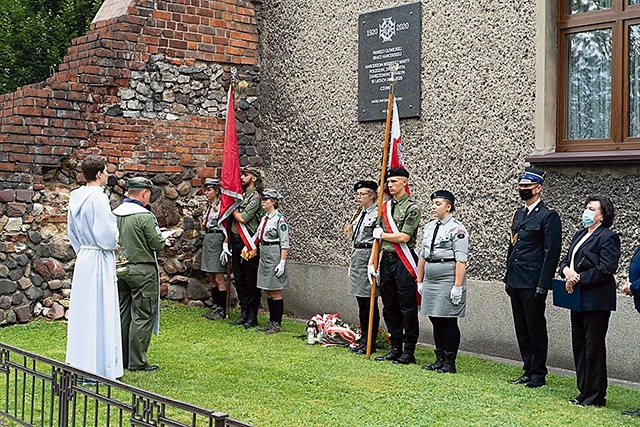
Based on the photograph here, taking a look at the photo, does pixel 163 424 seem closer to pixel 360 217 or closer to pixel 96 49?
pixel 360 217

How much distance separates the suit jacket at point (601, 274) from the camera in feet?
22.8

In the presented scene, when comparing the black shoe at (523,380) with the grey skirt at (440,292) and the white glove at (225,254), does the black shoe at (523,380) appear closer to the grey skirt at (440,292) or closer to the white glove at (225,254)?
the grey skirt at (440,292)

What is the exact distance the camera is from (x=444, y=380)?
316 inches

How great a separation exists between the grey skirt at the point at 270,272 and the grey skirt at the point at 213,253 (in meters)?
1.18

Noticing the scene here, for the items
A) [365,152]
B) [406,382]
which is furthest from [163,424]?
[365,152]

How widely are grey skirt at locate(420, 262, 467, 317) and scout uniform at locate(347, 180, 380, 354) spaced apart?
1133 mm

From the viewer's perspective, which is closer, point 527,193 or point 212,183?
point 527,193

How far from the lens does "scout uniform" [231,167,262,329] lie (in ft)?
36.4

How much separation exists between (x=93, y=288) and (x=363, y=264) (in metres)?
3.31

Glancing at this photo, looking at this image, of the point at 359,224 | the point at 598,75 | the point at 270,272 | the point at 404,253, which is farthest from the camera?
the point at 270,272

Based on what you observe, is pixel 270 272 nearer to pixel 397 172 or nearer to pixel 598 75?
pixel 397 172

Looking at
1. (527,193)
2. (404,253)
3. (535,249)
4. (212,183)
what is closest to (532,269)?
(535,249)

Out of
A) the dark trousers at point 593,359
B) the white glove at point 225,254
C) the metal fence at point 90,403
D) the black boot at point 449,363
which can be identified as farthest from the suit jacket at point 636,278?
the white glove at point 225,254

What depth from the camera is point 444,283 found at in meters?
8.40
